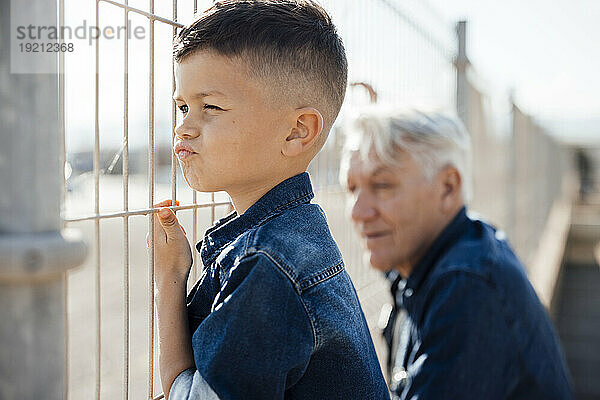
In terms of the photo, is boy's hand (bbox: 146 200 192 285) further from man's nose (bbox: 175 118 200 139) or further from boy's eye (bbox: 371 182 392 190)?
boy's eye (bbox: 371 182 392 190)

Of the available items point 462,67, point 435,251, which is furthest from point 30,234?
point 462,67

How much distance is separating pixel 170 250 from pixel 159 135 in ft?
0.98

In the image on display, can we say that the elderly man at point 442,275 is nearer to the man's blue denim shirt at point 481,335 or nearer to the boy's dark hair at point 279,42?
the man's blue denim shirt at point 481,335

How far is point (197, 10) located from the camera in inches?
51.5

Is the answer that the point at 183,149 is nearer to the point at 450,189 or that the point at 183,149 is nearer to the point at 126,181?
the point at 126,181

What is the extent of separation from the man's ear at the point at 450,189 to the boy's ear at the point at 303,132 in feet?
3.88

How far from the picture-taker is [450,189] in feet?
7.23

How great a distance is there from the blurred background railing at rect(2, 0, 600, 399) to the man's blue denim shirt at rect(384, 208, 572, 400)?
51cm

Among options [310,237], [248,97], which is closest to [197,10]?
[248,97]

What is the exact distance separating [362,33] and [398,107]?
28cm

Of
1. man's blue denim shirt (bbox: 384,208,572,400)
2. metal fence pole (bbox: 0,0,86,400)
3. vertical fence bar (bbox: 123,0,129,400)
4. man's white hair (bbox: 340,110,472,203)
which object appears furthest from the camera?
man's white hair (bbox: 340,110,472,203)

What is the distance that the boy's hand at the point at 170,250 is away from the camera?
1.04m

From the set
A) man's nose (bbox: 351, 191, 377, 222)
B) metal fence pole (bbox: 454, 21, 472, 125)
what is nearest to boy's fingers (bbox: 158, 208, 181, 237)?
man's nose (bbox: 351, 191, 377, 222)

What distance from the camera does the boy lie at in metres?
0.90
